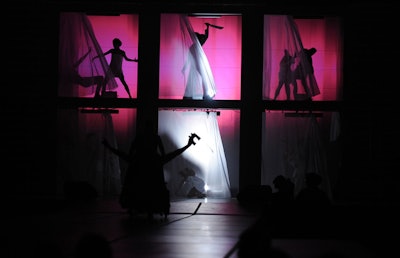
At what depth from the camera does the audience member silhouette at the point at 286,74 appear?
622 inches

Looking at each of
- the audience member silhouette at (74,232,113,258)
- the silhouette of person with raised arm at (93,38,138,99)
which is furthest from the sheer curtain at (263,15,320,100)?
the audience member silhouette at (74,232,113,258)

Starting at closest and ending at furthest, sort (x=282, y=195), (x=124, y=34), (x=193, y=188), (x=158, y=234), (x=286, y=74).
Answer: (x=158, y=234), (x=282, y=195), (x=193, y=188), (x=286, y=74), (x=124, y=34)

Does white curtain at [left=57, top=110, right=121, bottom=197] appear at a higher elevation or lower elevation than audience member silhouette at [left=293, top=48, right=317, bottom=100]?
lower

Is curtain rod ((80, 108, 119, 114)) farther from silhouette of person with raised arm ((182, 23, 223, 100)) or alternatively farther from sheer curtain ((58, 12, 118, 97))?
silhouette of person with raised arm ((182, 23, 223, 100))

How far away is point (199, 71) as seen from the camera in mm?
15930

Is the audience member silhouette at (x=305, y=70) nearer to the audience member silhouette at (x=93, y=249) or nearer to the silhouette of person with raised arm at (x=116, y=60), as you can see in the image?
the silhouette of person with raised arm at (x=116, y=60)

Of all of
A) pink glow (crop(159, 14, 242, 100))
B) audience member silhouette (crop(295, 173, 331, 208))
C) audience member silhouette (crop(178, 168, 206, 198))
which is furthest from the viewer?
pink glow (crop(159, 14, 242, 100))

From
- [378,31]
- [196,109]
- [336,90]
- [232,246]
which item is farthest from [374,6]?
[232,246]

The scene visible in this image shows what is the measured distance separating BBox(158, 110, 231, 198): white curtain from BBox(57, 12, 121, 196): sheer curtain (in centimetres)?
135

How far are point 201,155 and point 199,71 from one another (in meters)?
2.05

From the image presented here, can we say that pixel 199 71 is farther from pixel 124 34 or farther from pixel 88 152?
pixel 88 152

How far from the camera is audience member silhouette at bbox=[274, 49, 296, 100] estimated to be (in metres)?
15.8

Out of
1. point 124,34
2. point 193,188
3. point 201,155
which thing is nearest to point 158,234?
point 193,188

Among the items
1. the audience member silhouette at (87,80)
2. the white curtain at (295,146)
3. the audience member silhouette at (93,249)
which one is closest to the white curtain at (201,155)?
the white curtain at (295,146)
